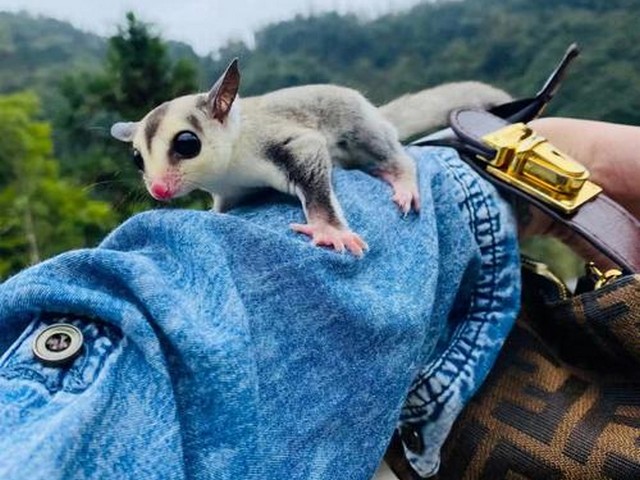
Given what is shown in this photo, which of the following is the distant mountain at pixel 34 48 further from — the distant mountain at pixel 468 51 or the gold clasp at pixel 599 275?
the gold clasp at pixel 599 275

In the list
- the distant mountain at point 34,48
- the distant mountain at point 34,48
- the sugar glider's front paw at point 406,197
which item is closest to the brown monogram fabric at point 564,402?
the sugar glider's front paw at point 406,197

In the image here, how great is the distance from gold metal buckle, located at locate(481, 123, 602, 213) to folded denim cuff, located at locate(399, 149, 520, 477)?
29 mm

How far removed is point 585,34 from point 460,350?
11.0 ft

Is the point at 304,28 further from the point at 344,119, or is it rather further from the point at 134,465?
the point at 134,465

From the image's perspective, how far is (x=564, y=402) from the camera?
801mm

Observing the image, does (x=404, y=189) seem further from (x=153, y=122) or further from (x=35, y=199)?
(x=35, y=199)

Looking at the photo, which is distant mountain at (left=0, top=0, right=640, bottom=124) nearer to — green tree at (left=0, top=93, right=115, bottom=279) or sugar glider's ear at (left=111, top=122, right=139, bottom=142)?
sugar glider's ear at (left=111, top=122, right=139, bottom=142)

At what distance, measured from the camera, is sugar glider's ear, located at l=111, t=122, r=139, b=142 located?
0.91m

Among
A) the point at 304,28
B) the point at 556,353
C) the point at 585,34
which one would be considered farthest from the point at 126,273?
the point at 304,28

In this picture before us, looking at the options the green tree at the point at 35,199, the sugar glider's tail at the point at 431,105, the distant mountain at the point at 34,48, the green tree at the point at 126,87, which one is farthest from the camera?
the distant mountain at the point at 34,48

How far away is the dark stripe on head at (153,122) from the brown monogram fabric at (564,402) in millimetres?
420

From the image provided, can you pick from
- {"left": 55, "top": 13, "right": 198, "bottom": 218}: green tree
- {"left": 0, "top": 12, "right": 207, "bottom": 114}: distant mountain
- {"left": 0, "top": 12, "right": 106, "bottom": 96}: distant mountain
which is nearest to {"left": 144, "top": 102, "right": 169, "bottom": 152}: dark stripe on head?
{"left": 55, "top": 13, "right": 198, "bottom": 218}: green tree

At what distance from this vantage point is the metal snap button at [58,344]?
51cm

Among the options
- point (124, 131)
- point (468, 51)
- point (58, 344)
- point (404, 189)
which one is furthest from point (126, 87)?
point (468, 51)
